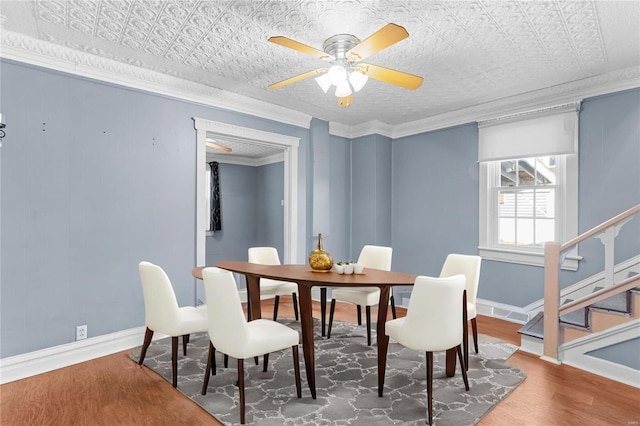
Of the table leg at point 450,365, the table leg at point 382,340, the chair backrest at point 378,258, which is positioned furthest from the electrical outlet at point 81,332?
the table leg at point 450,365

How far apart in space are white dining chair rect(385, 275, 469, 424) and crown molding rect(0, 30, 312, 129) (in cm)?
298

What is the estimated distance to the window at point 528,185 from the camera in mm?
3736

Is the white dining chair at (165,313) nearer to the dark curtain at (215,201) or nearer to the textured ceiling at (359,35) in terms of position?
the textured ceiling at (359,35)

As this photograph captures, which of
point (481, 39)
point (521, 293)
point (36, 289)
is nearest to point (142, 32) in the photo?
point (36, 289)

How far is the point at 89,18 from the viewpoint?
2467mm

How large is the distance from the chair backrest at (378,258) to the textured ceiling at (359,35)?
177 centimetres

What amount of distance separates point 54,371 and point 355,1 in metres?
3.57

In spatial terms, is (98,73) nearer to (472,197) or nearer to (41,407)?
(41,407)

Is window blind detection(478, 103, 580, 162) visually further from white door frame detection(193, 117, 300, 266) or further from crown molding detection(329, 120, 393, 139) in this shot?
white door frame detection(193, 117, 300, 266)

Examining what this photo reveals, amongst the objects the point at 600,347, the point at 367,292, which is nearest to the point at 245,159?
the point at 367,292

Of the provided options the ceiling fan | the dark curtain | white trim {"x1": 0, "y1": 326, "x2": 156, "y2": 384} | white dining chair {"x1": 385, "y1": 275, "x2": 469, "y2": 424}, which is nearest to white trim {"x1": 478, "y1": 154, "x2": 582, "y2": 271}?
white dining chair {"x1": 385, "y1": 275, "x2": 469, "y2": 424}

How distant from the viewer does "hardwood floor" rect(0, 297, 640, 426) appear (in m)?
2.17

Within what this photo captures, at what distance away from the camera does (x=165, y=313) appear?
2570 millimetres

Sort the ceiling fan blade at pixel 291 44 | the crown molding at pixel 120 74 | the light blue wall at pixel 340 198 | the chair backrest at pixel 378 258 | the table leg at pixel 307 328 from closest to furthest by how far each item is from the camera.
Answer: the ceiling fan blade at pixel 291 44 → the table leg at pixel 307 328 → the crown molding at pixel 120 74 → the chair backrest at pixel 378 258 → the light blue wall at pixel 340 198
